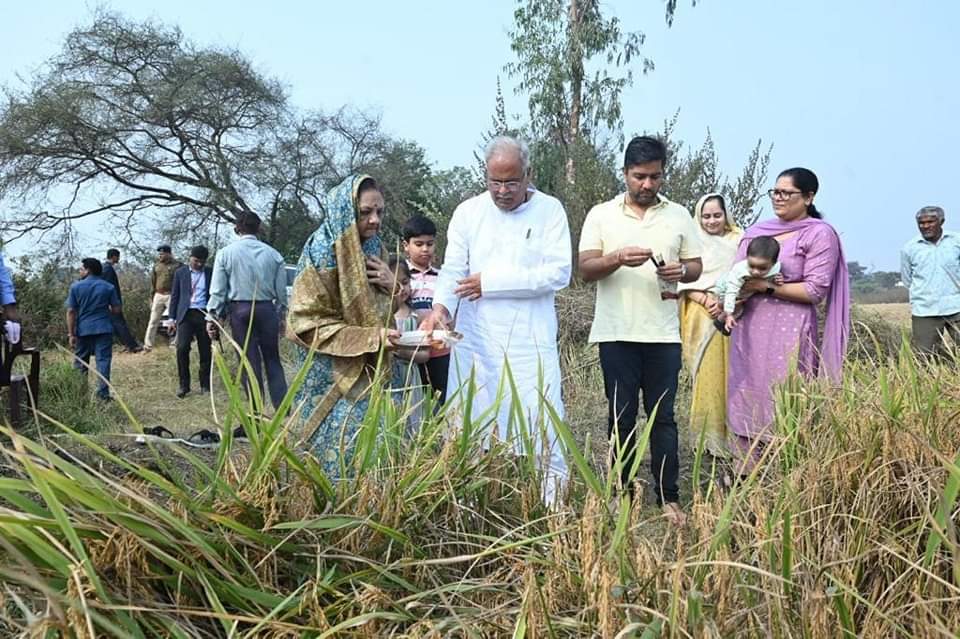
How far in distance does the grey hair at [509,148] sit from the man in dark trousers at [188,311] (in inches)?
233

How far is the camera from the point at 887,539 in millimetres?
1677

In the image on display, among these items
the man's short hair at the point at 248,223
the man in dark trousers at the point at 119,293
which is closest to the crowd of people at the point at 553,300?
the man's short hair at the point at 248,223

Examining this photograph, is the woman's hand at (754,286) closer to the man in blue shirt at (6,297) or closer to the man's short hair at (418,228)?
the man's short hair at (418,228)

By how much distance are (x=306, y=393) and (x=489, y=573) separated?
1678mm

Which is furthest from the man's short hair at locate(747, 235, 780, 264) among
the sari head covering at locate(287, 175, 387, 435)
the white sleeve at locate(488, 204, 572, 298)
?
the sari head covering at locate(287, 175, 387, 435)

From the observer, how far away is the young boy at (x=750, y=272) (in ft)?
11.7

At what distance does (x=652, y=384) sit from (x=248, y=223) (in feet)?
14.1

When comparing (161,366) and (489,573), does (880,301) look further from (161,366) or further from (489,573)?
(489,573)

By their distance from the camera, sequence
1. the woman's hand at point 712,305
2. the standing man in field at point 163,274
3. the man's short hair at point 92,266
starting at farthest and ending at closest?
1. the standing man in field at point 163,274
2. the man's short hair at point 92,266
3. the woman's hand at point 712,305

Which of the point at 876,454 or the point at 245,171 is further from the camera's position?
the point at 245,171

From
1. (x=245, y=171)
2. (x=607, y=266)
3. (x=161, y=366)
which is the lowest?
(x=161, y=366)

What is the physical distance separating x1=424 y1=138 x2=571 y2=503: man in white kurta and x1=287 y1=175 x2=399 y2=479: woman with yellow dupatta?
362 millimetres

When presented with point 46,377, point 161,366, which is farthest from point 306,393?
point 161,366

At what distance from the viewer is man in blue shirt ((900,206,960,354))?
21.6 ft
